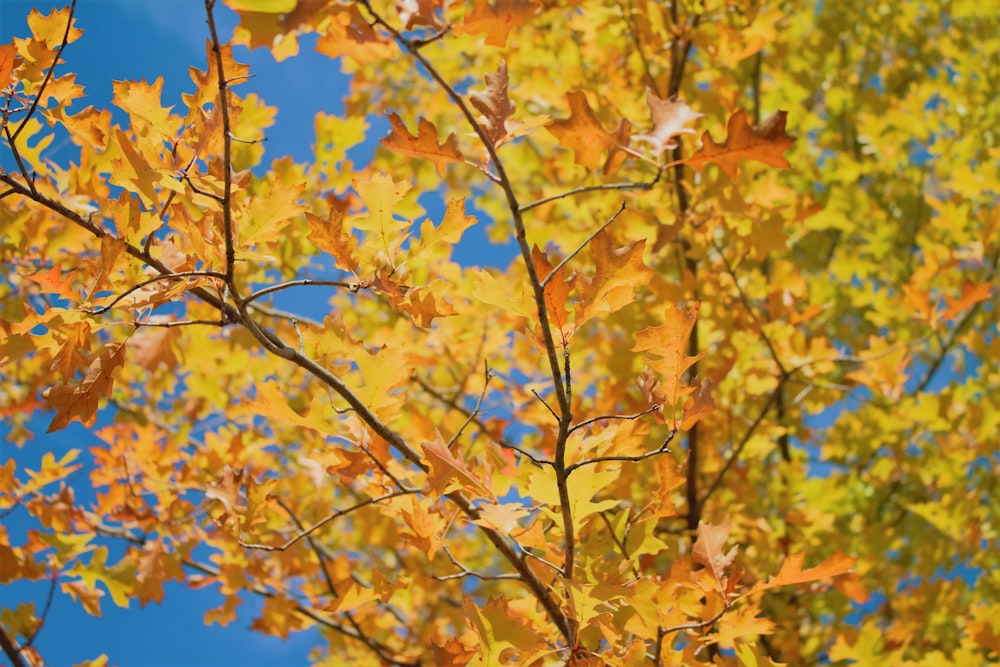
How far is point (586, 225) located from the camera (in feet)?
7.87

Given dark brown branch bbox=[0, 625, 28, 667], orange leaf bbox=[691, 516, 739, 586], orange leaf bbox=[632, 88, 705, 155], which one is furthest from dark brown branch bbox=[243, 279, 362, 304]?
dark brown branch bbox=[0, 625, 28, 667]

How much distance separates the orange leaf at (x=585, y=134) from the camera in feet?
3.20

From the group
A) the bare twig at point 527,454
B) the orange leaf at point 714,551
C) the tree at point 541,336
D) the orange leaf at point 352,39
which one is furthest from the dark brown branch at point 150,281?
the orange leaf at point 714,551

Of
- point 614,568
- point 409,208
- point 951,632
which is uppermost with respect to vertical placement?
point 409,208

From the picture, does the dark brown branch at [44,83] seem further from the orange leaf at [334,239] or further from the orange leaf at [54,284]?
the orange leaf at [334,239]

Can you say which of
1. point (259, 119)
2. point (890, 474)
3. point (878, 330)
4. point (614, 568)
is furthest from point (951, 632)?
point (259, 119)

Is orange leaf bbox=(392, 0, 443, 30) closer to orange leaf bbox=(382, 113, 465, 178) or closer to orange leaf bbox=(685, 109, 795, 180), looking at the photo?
orange leaf bbox=(382, 113, 465, 178)

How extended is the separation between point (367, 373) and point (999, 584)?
266 centimetres

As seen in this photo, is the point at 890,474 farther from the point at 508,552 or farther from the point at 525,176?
the point at 508,552

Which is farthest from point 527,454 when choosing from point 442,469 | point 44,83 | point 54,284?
point 44,83

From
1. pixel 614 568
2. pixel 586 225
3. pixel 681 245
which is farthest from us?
pixel 586 225

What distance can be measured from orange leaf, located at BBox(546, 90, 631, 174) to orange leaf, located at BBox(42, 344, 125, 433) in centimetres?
65

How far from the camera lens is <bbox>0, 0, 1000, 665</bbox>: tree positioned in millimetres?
924

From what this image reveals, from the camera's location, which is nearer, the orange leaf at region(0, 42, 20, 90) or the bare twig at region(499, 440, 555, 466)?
the bare twig at region(499, 440, 555, 466)
